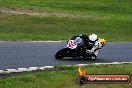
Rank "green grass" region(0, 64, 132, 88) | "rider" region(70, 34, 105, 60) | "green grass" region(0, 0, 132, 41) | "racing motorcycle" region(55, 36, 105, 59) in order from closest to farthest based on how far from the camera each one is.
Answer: "green grass" region(0, 64, 132, 88) → "racing motorcycle" region(55, 36, 105, 59) → "rider" region(70, 34, 105, 60) → "green grass" region(0, 0, 132, 41)

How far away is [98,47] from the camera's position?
22266 millimetres

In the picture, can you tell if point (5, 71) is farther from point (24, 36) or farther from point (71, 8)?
point (71, 8)

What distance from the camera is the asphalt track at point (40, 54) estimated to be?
65.0 ft

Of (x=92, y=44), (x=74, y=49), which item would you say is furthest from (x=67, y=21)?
(x=74, y=49)

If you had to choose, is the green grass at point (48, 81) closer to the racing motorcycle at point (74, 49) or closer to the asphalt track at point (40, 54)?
the asphalt track at point (40, 54)

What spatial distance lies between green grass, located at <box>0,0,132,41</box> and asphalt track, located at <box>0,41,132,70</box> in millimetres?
3888

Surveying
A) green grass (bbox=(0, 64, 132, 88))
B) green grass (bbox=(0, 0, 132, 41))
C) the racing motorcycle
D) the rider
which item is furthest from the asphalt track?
green grass (bbox=(0, 0, 132, 41))

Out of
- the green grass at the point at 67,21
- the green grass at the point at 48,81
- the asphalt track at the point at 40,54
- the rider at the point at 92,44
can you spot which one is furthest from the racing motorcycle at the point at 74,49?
the green grass at the point at 67,21

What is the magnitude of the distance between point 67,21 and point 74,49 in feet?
56.4

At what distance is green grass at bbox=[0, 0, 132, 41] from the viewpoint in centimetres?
3303

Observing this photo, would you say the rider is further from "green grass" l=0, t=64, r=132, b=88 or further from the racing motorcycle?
"green grass" l=0, t=64, r=132, b=88

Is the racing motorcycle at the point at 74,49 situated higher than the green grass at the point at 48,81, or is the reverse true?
the racing motorcycle at the point at 74,49

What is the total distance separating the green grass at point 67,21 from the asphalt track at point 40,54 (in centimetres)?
389

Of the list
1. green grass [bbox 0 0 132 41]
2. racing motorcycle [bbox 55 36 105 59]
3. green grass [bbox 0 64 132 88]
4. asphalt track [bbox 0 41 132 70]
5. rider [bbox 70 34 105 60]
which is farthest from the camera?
green grass [bbox 0 0 132 41]
